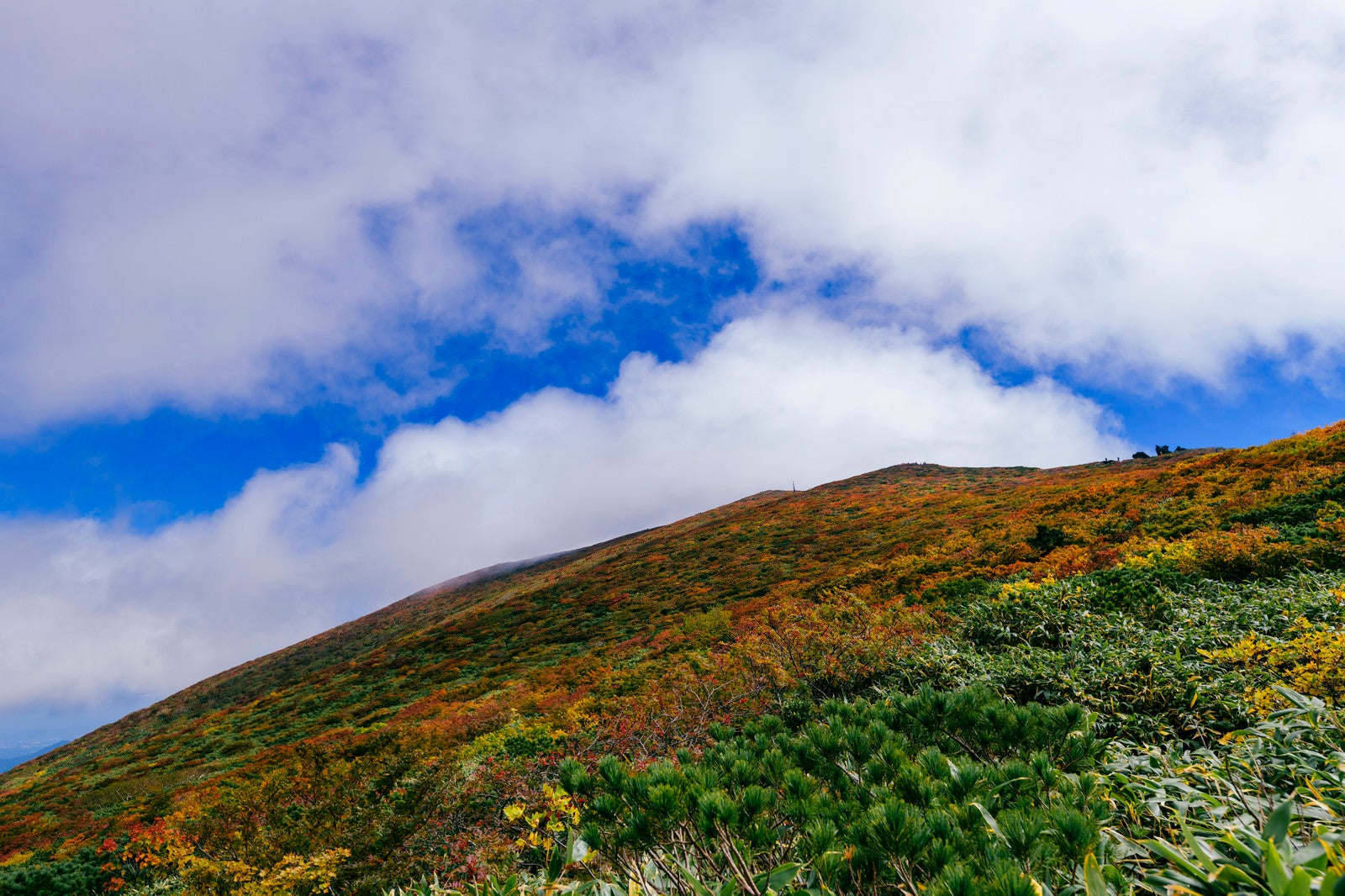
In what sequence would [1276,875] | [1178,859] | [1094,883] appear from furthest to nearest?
[1094,883] → [1178,859] → [1276,875]

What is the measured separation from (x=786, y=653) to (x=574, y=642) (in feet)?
64.6

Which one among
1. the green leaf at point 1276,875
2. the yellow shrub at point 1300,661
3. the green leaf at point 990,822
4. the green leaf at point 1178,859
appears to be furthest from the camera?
the yellow shrub at point 1300,661

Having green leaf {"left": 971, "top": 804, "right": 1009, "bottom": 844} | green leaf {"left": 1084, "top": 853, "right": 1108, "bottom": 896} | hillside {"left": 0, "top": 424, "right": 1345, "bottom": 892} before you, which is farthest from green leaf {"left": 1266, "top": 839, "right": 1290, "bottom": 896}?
hillside {"left": 0, "top": 424, "right": 1345, "bottom": 892}

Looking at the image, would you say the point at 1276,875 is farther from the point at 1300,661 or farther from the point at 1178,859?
the point at 1300,661

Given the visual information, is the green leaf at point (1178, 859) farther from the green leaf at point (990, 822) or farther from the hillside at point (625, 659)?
the hillside at point (625, 659)

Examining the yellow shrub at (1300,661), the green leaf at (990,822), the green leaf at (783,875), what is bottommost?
the yellow shrub at (1300,661)

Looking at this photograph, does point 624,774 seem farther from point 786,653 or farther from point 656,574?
point 656,574

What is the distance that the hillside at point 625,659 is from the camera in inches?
314

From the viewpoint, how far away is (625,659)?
63.4ft

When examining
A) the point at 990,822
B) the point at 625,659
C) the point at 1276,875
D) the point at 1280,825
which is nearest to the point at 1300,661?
the point at 1280,825

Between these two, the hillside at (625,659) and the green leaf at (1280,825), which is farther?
the hillside at (625,659)

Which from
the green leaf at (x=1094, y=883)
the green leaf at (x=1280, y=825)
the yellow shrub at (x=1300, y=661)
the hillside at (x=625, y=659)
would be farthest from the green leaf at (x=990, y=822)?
the hillside at (x=625, y=659)

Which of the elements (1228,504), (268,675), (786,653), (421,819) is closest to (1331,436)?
(1228,504)

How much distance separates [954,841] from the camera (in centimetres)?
218
